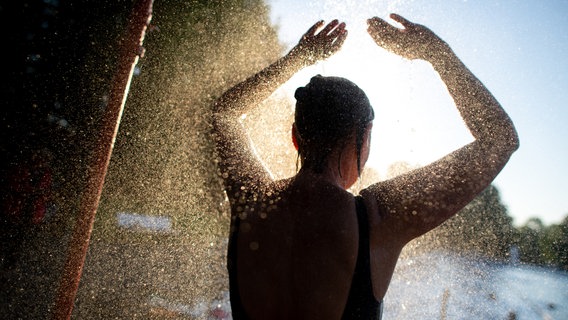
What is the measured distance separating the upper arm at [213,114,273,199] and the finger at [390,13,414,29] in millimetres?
875

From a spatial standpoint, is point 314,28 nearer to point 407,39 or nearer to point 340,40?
point 340,40

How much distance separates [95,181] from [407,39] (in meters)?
1.62

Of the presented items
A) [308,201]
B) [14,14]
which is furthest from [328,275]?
[14,14]

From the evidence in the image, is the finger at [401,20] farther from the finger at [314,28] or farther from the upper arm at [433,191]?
the upper arm at [433,191]

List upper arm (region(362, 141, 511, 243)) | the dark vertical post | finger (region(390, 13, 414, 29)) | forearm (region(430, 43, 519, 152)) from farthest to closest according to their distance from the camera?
the dark vertical post, finger (region(390, 13, 414, 29)), forearm (region(430, 43, 519, 152)), upper arm (region(362, 141, 511, 243))

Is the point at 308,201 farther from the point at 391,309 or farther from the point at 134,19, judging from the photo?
the point at 391,309

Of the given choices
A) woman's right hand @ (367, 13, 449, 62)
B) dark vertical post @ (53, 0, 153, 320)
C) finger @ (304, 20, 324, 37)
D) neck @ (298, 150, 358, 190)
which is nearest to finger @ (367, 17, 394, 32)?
woman's right hand @ (367, 13, 449, 62)

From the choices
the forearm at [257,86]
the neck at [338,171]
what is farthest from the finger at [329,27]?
the neck at [338,171]

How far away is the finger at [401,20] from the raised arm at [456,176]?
327mm

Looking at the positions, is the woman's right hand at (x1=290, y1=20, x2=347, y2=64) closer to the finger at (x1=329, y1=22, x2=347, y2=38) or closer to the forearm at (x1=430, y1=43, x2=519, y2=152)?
the finger at (x1=329, y1=22, x2=347, y2=38)

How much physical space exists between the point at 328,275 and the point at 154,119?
40.0 feet

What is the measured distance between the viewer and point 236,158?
56.5 inches

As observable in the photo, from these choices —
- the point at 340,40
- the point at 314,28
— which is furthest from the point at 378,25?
the point at 314,28

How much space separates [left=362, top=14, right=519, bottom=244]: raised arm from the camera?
106 cm
